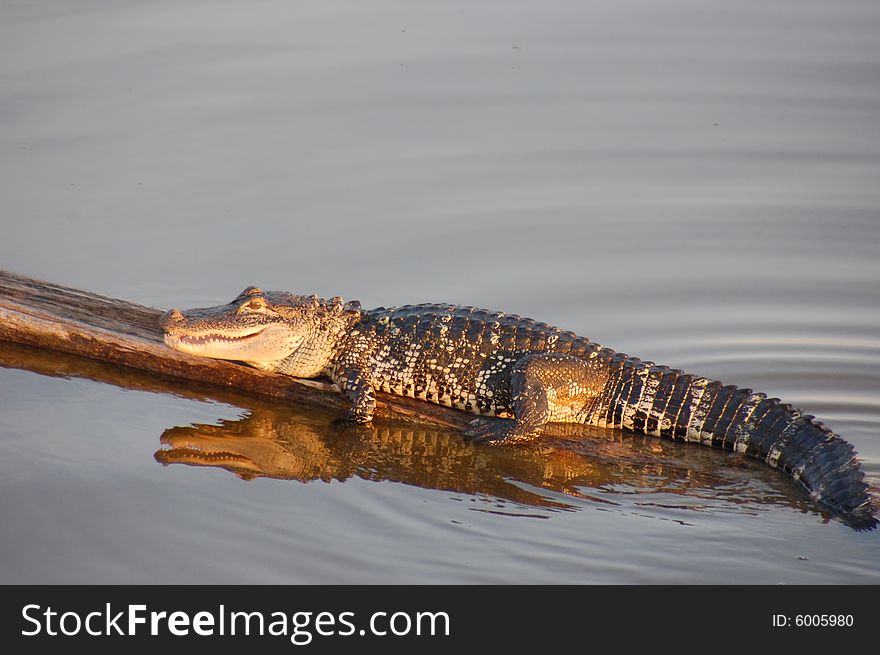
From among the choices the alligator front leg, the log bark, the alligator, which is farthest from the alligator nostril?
the alligator front leg

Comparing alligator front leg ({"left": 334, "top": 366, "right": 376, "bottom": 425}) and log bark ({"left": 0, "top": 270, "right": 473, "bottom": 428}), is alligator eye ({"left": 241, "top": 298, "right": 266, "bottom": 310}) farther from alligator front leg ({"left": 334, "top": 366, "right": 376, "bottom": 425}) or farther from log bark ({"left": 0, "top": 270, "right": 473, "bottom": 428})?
alligator front leg ({"left": 334, "top": 366, "right": 376, "bottom": 425})

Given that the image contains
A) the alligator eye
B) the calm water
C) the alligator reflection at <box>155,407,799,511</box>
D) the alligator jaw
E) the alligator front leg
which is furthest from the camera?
the alligator eye

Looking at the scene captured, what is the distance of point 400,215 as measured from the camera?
11.8m

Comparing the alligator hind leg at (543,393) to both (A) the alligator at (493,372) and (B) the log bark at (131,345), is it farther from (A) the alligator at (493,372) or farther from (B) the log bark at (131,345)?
(B) the log bark at (131,345)

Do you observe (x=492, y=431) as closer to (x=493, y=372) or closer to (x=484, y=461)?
(x=484, y=461)

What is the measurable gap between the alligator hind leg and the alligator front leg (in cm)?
74

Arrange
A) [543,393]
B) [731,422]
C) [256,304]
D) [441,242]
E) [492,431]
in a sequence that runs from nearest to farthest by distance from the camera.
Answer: [731,422], [543,393], [492,431], [256,304], [441,242]

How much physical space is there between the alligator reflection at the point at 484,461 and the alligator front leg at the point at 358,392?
117 mm

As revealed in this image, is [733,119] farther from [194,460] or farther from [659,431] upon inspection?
[194,460]

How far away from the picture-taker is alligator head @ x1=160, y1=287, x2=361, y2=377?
8.38 metres

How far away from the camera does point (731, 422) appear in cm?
809

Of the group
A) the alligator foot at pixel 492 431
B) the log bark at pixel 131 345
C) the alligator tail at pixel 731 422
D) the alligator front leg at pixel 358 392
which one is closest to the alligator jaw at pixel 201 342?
the log bark at pixel 131 345

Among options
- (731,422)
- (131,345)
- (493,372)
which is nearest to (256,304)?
(131,345)

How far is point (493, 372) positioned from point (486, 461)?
2.42 feet
